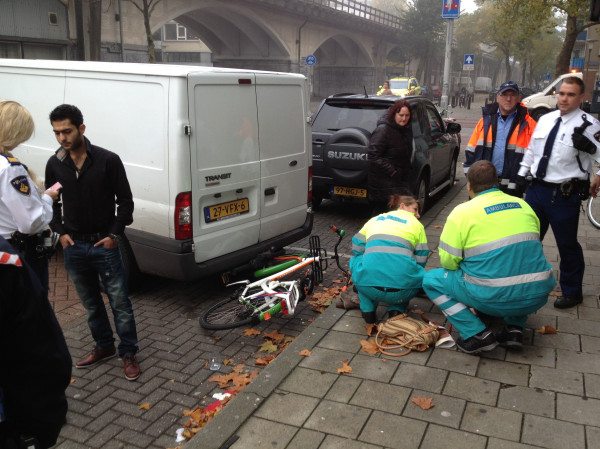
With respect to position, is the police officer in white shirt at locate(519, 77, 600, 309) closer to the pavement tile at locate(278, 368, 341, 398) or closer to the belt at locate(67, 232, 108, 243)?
the pavement tile at locate(278, 368, 341, 398)

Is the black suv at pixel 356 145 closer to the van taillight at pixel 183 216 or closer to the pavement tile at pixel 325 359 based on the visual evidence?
the van taillight at pixel 183 216

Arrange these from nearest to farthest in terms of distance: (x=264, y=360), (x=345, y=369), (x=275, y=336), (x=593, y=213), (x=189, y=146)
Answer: (x=345, y=369) < (x=264, y=360) < (x=189, y=146) < (x=275, y=336) < (x=593, y=213)

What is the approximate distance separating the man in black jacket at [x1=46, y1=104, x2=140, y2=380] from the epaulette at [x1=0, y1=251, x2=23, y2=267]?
2.16 meters

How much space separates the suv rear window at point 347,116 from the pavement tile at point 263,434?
5692 millimetres

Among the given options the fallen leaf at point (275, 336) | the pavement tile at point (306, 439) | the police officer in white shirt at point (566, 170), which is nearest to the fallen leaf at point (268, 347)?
the fallen leaf at point (275, 336)

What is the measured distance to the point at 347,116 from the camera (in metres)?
8.48

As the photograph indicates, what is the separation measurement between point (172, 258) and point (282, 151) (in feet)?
5.37

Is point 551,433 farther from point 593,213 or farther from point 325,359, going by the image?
point 593,213

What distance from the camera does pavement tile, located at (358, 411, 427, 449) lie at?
3.00 metres

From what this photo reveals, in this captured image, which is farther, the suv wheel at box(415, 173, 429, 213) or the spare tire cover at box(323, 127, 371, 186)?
the suv wheel at box(415, 173, 429, 213)

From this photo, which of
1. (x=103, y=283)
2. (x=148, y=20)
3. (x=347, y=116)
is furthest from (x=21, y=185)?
(x=148, y=20)

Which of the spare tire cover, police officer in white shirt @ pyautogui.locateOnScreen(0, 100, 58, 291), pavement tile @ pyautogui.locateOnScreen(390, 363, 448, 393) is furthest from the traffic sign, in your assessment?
police officer in white shirt @ pyautogui.locateOnScreen(0, 100, 58, 291)

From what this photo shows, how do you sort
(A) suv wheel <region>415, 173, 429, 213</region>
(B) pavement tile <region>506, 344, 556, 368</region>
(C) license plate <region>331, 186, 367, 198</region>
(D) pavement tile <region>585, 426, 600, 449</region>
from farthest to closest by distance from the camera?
(A) suv wheel <region>415, 173, 429, 213</region> → (C) license plate <region>331, 186, 367, 198</region> → (B) pavement tile <region>506, 344, 556, 368</region> → (D) pavement tile <region>585, 426, 600, 449</region>

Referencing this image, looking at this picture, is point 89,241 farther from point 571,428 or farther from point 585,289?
point 585,289
